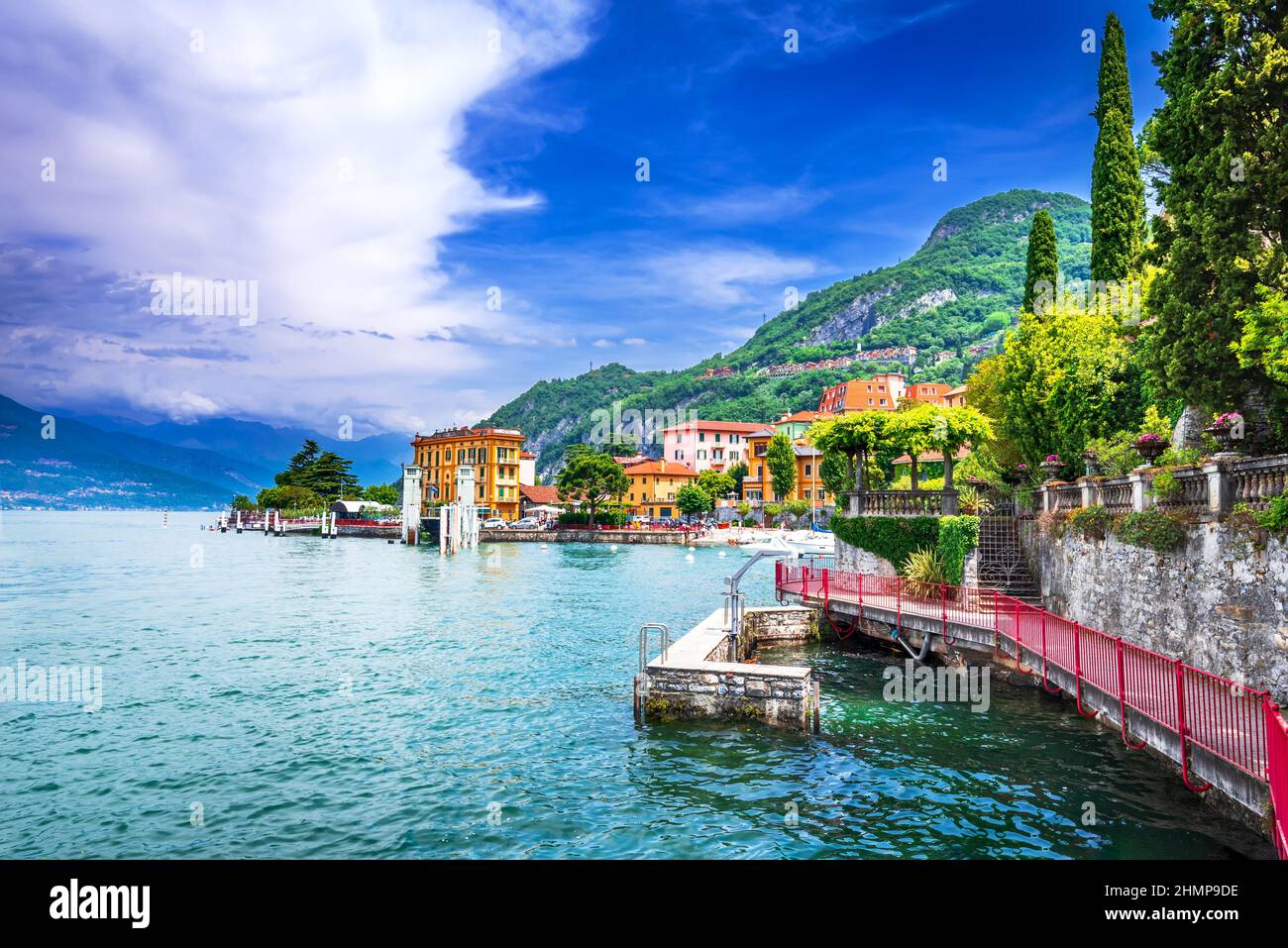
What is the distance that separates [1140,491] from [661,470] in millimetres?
110019

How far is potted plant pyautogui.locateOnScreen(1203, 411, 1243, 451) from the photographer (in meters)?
13.5

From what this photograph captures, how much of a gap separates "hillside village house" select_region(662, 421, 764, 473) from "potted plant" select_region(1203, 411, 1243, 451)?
122 meters

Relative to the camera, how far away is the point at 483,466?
399 feet

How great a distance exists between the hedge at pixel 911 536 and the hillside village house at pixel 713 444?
109 m

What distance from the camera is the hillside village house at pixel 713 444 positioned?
139m

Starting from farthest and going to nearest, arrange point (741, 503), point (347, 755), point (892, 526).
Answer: point (741, 503) < point (892, 526) < point (347, 755)

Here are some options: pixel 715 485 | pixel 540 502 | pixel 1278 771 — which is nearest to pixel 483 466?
pixel 540 502

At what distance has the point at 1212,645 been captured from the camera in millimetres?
12320

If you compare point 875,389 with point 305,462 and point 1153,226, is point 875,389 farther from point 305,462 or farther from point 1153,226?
point 1153,226

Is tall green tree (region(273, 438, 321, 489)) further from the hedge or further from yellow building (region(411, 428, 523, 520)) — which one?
the hedge
